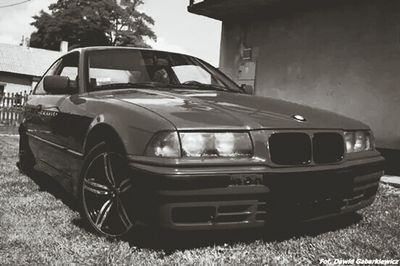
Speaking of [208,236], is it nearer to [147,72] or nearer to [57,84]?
[147,72]

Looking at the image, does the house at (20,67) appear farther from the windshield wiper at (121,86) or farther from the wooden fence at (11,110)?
the windshield wiper at (121,86)

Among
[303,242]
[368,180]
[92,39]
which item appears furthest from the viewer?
[92,39]

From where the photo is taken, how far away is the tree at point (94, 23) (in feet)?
160

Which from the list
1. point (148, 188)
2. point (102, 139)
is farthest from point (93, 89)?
point (148, 188)

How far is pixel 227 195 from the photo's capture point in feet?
8.20

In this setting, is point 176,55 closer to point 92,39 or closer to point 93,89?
point 93,89

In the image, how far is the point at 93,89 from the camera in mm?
3680

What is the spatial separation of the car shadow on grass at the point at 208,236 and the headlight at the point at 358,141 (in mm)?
628

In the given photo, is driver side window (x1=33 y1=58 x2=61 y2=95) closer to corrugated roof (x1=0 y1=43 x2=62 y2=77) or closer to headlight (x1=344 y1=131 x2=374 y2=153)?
headlight (x1=344 y1=131 x2=374 y2=153)

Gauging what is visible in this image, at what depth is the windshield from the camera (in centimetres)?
376

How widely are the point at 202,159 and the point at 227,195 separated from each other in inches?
9.8

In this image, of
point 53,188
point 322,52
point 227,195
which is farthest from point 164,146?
point 322,52

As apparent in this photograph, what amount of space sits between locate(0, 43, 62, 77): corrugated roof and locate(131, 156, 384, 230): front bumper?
38947 mm

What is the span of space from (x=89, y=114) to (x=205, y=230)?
1312 mm
